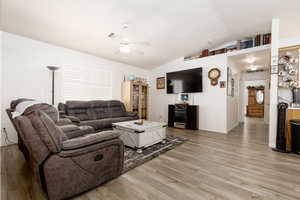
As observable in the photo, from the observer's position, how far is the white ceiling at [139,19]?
7.38 ft

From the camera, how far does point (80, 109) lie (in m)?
3.59

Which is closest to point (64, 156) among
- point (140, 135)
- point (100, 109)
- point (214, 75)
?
point (140, 135)

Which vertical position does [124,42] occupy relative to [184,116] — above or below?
above

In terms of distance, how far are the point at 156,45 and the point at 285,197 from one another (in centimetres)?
383

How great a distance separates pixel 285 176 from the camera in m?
1.75

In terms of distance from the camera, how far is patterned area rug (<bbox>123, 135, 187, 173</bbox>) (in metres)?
2.06

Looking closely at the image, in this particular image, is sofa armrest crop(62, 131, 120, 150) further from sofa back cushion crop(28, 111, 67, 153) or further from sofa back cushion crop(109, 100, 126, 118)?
sofa back cushion crop(109, 100, 126, 118)

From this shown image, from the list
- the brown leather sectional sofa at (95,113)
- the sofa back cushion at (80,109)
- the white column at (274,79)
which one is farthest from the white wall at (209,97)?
the sofa back cushion at (80,109)

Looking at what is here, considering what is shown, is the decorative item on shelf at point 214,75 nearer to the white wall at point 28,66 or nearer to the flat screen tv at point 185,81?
the flat screen tv at point 185,81

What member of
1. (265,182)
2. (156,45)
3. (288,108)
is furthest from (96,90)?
(288,108)

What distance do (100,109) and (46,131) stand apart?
283 centimetres

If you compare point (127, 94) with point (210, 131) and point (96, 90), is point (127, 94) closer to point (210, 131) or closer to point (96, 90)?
point (96, 90)

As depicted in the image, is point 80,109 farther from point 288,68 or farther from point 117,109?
point 288,68

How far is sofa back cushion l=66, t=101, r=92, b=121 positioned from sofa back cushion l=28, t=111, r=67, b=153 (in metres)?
2.32
